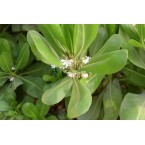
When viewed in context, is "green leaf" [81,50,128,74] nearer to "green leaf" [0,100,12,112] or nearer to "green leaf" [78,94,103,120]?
"green leaf" [78,94,103,120]

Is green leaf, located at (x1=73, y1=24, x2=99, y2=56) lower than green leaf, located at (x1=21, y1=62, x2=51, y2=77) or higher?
higher

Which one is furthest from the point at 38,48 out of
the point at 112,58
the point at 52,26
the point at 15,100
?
the point at 15,100

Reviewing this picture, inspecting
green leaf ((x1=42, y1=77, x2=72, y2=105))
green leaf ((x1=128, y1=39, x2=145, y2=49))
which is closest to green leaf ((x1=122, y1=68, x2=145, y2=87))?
green leaf ((x1=128, y1=39, x2=145, y2=49))

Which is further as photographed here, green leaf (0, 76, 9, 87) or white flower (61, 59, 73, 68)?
green leaf (0, 76, 9, 87)

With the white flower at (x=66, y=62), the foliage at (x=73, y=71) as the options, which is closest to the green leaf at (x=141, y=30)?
the foliage at (x=73, y=71)

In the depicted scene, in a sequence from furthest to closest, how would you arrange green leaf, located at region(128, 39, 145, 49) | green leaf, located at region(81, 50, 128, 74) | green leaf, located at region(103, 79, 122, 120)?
green leaf, located at region(103, 79, 122, 120), green leaf, located at region(128, 39, 145, 49), green leaf, located at region(81, 50, 128, 74)

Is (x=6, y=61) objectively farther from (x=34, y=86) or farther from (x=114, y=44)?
(x=114, y=44)

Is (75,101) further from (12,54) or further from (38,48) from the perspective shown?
(12,54)
